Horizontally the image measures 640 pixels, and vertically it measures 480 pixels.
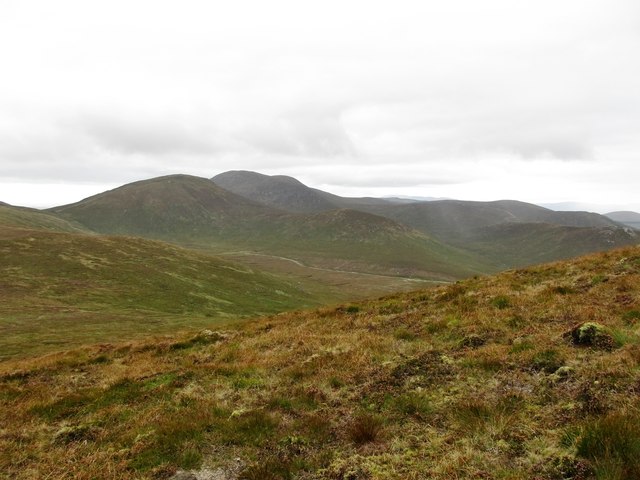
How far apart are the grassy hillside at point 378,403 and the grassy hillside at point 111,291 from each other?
34.2m

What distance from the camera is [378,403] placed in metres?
11.1

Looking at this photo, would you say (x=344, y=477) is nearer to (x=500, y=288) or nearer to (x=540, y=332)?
(x=540, y=332)

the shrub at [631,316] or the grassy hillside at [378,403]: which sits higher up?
the shrub at [631,316]

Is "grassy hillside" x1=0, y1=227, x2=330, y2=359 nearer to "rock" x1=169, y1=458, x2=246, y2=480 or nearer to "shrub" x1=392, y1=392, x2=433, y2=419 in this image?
"rock" x1=169, y1=458, x2=246, y2=480

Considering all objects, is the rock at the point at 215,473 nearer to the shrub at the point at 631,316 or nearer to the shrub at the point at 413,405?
the shrub at the point at 413,405

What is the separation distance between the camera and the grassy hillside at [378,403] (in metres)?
7.89

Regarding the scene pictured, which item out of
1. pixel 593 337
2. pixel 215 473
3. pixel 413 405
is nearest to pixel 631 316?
pixel 593 337

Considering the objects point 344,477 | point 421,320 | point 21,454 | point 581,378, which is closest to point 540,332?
point 581,378

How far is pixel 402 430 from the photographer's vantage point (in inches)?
367

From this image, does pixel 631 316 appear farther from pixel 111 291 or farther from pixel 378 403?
pixel 111 291

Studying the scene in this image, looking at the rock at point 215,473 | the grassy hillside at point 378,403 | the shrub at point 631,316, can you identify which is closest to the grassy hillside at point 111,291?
the grassy hillside at point 378,403

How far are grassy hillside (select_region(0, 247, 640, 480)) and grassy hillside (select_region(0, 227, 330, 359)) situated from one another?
1346 inches

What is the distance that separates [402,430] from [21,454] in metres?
9.64

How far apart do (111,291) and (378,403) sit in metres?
84.8
